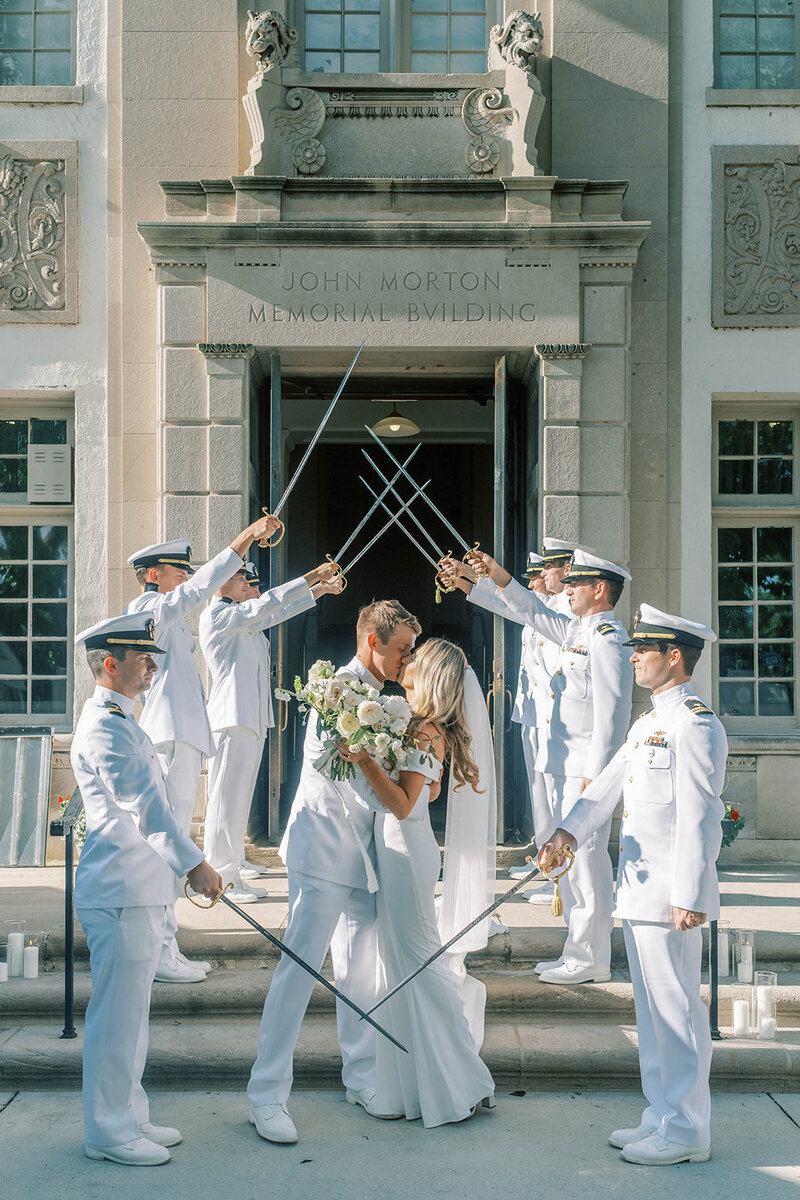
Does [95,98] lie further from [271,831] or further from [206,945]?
[206,945]

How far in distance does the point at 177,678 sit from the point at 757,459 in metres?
4.87

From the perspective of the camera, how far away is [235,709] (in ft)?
23.3

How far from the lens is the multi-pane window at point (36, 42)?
30.0ft

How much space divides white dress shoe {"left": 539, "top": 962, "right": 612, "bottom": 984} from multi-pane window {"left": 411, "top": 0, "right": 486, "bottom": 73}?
6.35 metres

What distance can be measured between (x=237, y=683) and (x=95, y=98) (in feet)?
14.8

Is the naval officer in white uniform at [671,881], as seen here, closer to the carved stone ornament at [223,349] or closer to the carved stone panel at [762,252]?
the carved stone ornament at [223,349]

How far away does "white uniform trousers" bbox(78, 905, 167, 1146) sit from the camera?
4.50 metres

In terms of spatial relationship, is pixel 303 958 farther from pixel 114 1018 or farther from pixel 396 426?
pixel 396 426

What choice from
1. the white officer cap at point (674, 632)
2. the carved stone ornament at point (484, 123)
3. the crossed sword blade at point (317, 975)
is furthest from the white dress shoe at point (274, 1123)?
the carved stone ornament at point (484, 123)

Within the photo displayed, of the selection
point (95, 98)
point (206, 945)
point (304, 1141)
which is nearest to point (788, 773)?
point (206, 945)

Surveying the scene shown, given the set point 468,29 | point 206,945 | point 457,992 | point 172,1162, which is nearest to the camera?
point 172,1162

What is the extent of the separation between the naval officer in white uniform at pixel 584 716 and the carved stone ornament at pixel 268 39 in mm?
3951

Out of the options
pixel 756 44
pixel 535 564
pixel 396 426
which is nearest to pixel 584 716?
pixel 535 564

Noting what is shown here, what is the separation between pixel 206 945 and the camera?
20.7 feet
